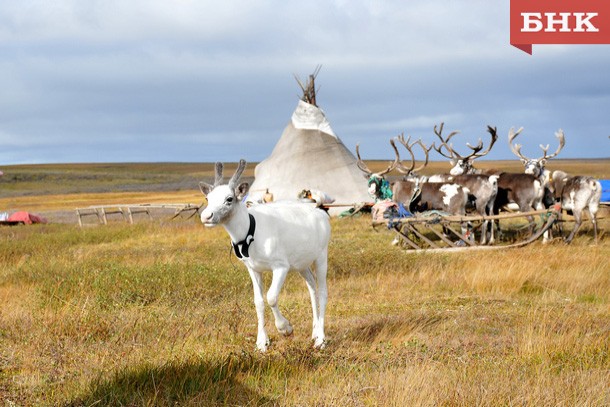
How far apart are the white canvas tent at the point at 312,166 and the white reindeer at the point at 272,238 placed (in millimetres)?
19428

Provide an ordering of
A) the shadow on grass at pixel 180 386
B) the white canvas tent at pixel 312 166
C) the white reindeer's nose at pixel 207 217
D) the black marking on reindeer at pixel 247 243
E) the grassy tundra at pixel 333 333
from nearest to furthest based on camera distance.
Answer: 1. the shadow on grass at pixel 180 386
2. the grassy tundra at pixel 333 333
3. the white reindeer's nose at pixel 207 217
4. the black marking on reindeer at pixel 247 243
5. the white canvas tent at pixel 312 166

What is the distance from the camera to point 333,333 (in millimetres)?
7480

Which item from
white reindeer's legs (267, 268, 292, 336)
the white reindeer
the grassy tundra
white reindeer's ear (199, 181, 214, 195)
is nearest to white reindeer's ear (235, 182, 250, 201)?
the white reindeer

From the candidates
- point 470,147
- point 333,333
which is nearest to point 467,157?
point 470,147

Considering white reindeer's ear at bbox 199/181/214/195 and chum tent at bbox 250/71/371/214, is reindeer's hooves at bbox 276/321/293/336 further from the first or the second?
chum tent at bbox 250/71/371/214

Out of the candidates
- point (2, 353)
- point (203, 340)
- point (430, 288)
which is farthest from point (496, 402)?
point (430, 288)

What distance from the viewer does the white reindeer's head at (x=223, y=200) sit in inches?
236

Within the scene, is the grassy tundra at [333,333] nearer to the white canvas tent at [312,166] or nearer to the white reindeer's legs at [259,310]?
the white reindeer's legs at [259,310]

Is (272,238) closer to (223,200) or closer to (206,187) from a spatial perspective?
(223,200)

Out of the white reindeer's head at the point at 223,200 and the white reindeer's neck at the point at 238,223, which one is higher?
the white reindeer's head at the point at 223,200

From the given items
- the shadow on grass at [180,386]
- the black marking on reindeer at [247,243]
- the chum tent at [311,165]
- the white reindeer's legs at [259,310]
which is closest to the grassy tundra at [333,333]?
the shadow on grass at [180,386]

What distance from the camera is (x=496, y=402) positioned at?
15.8 feet

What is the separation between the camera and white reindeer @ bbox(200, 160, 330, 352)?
6211 mm

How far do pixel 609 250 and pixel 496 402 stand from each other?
10.4 metres
